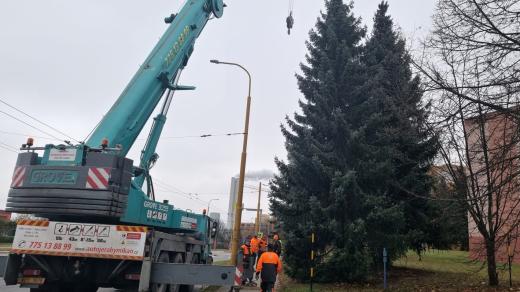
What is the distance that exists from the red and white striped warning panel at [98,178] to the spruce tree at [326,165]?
7166mm

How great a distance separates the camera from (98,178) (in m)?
8.02

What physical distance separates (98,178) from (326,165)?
325 inches

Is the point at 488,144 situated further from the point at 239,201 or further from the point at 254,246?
the point at 254,246

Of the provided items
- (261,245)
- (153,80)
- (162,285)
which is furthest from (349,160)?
(162,285)

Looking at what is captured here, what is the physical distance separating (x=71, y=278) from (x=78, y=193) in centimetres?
194

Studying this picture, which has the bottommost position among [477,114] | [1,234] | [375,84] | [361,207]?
[1,234]

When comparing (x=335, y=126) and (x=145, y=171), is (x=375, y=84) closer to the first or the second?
(x=335, y=126)

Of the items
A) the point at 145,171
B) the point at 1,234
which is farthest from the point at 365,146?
the point at 1,234

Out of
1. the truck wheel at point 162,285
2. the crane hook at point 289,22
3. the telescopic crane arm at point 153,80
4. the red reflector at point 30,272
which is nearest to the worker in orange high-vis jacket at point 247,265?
the truck wheel at point 162,285

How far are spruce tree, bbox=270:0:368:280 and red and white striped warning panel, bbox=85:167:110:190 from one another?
7166 millimetres

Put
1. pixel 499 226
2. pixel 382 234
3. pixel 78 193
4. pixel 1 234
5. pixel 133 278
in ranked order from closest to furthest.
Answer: pixel 78 193
pixel 133 278
pixel 499 226
pixel 382 234
pixel 1 234

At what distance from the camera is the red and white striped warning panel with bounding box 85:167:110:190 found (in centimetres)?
798

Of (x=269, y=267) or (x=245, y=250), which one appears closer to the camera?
(x=269, y=267)

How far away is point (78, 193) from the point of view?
796 cm
